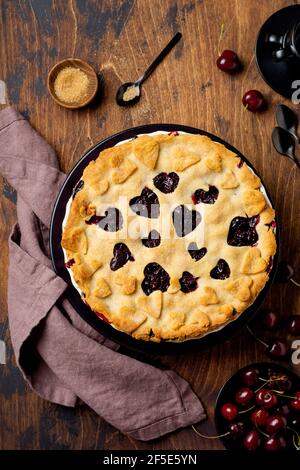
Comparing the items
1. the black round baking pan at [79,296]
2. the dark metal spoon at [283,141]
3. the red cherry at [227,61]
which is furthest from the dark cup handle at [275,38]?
the black round baking pan at [79,296]

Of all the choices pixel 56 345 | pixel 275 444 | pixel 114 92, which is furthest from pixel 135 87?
pixel 275 444

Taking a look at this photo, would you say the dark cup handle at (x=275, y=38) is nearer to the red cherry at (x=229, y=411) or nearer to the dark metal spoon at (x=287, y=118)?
the dark metal spoon at (x=287, y=118)

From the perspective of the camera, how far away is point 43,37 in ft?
8.07

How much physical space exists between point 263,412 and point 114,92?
54.0 inches

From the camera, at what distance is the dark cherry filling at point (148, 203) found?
6.91ft

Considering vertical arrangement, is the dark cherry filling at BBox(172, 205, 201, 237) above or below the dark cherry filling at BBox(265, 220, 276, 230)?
above

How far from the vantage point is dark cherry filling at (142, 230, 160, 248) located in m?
2.11

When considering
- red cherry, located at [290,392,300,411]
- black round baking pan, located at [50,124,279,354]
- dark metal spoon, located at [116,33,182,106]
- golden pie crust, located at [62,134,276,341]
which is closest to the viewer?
golden pie crust, located at [62,134,276,341]

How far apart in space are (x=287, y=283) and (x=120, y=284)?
71 cm

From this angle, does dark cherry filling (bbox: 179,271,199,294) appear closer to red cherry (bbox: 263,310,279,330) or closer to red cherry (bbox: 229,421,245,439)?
red cherry (bbox: 263,310,279,330)

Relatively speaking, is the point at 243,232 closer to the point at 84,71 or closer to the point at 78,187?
the point at 78,187

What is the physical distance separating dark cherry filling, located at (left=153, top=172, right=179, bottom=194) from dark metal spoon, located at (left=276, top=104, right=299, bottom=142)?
1.91 ft

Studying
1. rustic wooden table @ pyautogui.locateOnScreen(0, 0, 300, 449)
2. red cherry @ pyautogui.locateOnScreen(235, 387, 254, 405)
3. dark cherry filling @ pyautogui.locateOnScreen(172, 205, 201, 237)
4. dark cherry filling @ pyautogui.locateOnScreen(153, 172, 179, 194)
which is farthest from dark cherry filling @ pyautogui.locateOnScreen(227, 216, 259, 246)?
red cherry @ pyautogui.locateOnScreen(235, 387, 254, 405)

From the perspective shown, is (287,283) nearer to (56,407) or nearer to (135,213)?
(135,213)
